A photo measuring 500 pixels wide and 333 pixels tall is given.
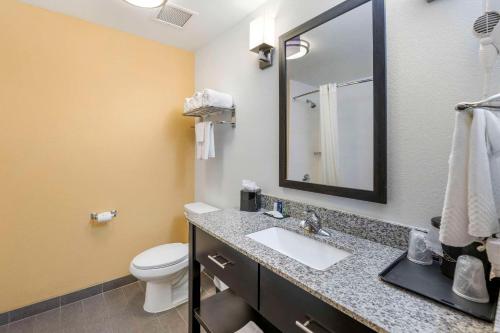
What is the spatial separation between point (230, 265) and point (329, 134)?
0.85 metres

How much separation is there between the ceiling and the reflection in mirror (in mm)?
641

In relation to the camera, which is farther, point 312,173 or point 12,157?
point 12,157

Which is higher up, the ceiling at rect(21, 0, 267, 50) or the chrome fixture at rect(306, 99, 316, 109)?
the ceiling at rect(21, 0, 267, 50)

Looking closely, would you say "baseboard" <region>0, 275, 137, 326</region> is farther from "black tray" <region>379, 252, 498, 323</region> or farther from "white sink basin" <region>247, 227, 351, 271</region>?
"black tray" <region>379, 252, 498, 323</region>

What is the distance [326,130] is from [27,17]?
228 cm

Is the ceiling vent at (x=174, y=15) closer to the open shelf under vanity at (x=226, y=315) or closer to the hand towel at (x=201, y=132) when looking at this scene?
the hand towel at (x=201, y=132)

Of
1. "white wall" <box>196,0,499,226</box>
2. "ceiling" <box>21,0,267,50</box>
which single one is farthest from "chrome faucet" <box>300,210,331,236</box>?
"ceiling" <box>21,0,267,50</box>

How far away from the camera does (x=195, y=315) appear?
1.36 m

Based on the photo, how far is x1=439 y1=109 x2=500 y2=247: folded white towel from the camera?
56cm

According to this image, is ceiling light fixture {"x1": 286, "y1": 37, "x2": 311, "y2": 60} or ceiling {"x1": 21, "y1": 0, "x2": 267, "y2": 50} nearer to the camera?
ceiling light fixture {"x1": 286, "y1": 37, "x2": 311, "y2": 60}

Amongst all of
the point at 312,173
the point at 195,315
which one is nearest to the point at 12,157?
the point at 195,315

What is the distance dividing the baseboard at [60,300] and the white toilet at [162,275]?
445 millimetres

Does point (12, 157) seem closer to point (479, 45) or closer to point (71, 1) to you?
point (71, 1)

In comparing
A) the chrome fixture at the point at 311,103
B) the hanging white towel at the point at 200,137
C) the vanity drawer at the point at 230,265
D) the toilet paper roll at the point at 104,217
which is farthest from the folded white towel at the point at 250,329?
the toilet paper roll at the point at 104,217
